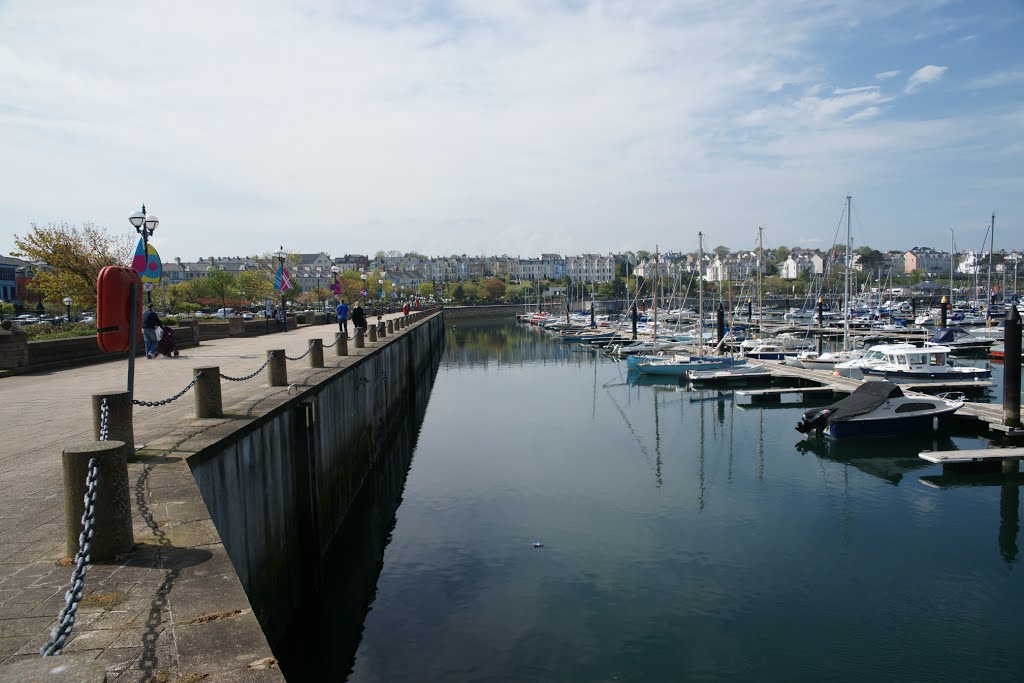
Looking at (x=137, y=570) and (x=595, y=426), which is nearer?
(x=137, y=570)

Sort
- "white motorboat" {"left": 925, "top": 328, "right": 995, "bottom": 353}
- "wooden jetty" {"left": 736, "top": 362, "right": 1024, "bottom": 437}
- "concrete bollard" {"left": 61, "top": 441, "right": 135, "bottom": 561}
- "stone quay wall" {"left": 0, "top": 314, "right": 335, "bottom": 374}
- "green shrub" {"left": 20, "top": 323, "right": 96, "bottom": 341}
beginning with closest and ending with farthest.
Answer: "concrete bollard" {"left": 61, "top": 441, "right": 135, "bottom": 561}, "stone quay wall" {"left": 0, "top": 314, "right": 335, "bottom": 374}, "green shrub" {"left": 20, "top": 323, "right": 96, "bottom": 341}, "wooden jetty" {"left": 736, "top": 362, "right": 1024, "bottom": 437}, "white motorboat" {"left": 925, "top": 328, "right": 995, "bottom": 353}

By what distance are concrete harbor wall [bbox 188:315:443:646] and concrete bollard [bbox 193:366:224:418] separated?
2.19 feet

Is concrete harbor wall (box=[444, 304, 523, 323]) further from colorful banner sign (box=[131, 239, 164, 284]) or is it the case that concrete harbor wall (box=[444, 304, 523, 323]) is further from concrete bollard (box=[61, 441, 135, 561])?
concrete bollard (box=[61, 441, 135, 561])

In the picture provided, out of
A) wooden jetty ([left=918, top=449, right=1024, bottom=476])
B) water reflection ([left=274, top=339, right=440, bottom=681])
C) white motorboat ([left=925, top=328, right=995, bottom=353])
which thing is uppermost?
white motorboat ([left=925, top=328, right=995, bottom=353])

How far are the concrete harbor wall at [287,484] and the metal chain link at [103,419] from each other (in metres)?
1.22

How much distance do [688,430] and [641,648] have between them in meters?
19.7

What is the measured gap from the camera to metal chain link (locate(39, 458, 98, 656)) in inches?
Result: 161

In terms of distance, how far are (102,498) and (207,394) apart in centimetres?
560

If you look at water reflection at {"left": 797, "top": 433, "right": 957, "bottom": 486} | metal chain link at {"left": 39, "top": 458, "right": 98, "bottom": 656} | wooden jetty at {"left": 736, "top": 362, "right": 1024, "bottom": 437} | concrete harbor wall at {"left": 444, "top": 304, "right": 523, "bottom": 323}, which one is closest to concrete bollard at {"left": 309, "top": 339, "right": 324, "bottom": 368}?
metal chain link at {"left": 39, "top": 458, "right": 98, "bottom": 656}

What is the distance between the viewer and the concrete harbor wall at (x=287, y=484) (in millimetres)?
9672

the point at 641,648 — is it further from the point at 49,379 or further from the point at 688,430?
the point at 688,430

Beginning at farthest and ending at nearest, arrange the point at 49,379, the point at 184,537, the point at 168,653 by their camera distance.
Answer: the point at 49,379 < the point at 184,537 < the point at 168,653

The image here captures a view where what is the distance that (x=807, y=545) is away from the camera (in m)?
16.5

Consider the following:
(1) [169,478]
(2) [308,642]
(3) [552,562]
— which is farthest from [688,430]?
(1) [169,478]
